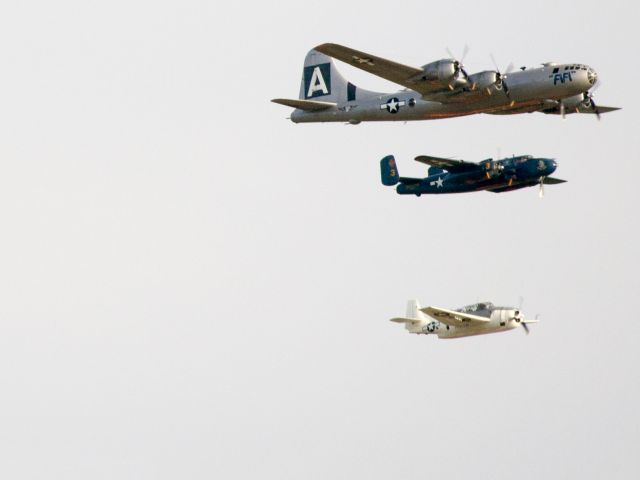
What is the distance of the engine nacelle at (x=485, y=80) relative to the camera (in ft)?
314

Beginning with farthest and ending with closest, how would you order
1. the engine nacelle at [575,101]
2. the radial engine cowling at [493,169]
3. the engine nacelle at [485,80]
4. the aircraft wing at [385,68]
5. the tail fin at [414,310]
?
1. the tail fin at [414,310]
2. the engine nacelle at [575,101]
3. the radial engine cowling at [493,169]
4. the engine nacelle at [485,80]
5. the aircraft wing at [385,68]

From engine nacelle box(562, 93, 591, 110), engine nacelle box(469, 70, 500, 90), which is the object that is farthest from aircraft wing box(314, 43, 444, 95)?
engine nacelle box(562, 93, 591, 110)

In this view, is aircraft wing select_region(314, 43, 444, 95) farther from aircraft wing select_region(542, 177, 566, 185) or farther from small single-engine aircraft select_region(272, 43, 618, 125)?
aircraft wing select_region(542, 177, 566, 185)

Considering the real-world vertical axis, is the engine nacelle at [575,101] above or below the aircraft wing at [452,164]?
above

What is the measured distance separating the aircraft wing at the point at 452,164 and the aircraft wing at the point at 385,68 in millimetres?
11396

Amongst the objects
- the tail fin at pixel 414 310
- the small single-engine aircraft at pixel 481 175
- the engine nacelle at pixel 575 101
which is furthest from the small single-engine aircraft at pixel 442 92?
the tail fin at pixel 414 310

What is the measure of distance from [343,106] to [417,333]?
18.8 m

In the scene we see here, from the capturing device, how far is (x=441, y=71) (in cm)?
9462

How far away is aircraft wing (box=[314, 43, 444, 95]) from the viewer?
93062 mm

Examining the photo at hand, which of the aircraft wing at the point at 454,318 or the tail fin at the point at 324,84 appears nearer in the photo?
the tail fin at the point at 324,84

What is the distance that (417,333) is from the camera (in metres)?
114

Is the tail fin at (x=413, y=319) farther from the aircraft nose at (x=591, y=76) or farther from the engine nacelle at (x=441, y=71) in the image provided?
the aircraft nose at (x=591, y=76)

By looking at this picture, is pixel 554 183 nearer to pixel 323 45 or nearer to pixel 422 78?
pixel 422 78

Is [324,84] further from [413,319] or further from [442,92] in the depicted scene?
[413,319]
